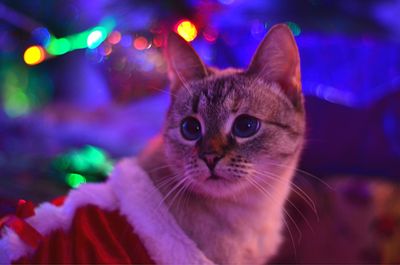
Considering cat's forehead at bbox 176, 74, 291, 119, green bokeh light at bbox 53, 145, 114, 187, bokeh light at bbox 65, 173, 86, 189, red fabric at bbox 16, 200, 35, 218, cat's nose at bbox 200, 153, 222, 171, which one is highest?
cat's forehead at bbox 176, 74, 291, 119

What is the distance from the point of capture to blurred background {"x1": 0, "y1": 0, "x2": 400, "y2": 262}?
4.44ft

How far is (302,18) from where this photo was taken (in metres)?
1.51

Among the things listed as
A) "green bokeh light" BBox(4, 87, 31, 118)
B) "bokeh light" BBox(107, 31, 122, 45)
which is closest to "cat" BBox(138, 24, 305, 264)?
"bokeh light" BBox(107, 31, 122, 45)

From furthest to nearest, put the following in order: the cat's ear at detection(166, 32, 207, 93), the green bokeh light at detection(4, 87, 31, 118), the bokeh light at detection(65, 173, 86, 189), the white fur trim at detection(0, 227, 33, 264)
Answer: the green bokeh light at detection(4, 87, 31, 118) → the bokeh light at detection(65, 173, 86, 189) → the cat's ear at detection(166, 32, 207, 93) → the white fur trim at detection(0, 227, 33, 264)

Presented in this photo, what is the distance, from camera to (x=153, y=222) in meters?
0.86

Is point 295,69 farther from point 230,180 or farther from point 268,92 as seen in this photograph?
point 230,180

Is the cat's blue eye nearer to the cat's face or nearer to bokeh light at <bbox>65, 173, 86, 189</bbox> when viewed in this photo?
the cat's face

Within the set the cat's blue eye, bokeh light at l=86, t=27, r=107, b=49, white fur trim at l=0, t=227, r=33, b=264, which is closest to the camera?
white fur trim at l=0, t=227, r=33, b=264

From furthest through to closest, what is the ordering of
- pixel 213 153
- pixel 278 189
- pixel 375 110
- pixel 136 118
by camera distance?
pixel 136 118, pixel 375 110, pixel 278 189, pixel 213 153

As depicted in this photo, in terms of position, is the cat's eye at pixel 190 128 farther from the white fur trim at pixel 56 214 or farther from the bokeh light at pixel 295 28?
the bokeh light at pixel 295 28

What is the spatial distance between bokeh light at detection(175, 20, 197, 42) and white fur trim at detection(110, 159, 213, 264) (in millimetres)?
540

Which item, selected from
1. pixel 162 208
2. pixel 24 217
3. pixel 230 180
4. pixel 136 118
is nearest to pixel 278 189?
pixel 230 180

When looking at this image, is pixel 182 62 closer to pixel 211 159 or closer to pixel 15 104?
pixel 211 159

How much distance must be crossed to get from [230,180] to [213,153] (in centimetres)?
7
